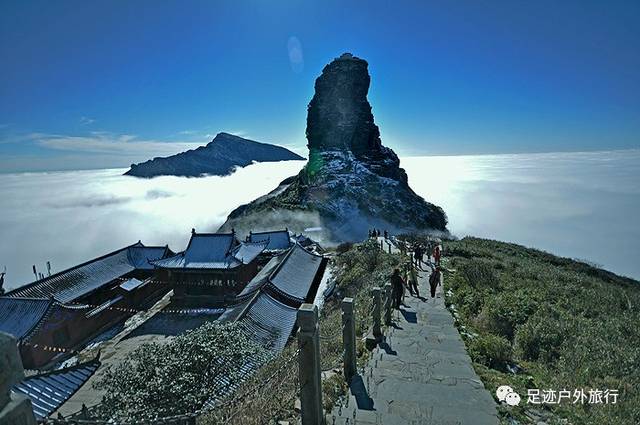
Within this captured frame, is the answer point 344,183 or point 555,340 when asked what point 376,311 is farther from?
point 344,183

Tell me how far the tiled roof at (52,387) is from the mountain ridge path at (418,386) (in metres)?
10.8

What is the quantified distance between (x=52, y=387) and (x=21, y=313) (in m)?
12.3

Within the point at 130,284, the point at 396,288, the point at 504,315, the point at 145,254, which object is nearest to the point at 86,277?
the point at 130,284

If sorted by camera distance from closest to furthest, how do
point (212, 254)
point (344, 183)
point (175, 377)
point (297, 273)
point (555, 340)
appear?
point (175, 377), point (555, 340), point (297, 273), point (212, 254), point (344, 183)

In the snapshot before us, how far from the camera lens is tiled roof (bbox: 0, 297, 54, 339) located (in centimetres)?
2002

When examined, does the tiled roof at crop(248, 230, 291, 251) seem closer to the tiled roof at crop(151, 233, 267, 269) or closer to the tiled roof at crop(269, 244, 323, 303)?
the tiled roof at crop(151, 233, 267, 269)

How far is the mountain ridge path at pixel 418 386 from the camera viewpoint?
5.77m

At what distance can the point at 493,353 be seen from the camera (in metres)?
7.87

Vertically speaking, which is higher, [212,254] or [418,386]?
[418,386]

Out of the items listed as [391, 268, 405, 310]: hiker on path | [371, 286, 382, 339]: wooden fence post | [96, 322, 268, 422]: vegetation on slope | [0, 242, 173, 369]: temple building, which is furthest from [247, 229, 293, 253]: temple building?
[371, 286, 382, 339]: wooden fence post

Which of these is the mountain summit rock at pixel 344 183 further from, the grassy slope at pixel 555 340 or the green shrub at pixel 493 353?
the green shrub at pixel 493 353

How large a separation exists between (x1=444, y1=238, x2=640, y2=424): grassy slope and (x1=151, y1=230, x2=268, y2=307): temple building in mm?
17358

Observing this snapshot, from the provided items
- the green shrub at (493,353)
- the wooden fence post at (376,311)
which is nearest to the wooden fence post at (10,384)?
the wooden fence post at (376,311)

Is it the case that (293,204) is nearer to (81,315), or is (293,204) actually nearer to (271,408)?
(81,315)
